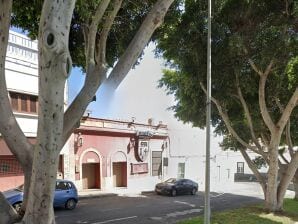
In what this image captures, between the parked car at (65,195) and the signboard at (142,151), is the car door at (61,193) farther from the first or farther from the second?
the signboard at (142,151)

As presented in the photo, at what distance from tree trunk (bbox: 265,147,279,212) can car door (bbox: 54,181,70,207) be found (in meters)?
8.68

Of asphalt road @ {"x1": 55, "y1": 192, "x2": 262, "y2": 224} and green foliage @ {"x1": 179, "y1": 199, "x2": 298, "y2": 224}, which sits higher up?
green foliage @ {"x1": 179, "y1": 199, "x2": 298, "y2": 224}

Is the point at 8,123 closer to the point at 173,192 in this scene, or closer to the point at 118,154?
the point at 173,192

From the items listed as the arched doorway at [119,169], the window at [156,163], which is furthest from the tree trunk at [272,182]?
the window at [156,163]

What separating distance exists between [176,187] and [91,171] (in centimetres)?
604

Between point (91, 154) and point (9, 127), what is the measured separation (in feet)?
73.2

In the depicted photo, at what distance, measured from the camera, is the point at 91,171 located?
28.4 meters

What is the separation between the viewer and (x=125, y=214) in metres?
17.5

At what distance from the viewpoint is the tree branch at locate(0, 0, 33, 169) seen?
5801 mm

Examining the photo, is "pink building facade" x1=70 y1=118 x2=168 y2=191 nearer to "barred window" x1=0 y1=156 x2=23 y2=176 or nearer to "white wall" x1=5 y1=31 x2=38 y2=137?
"white wall" x1=5 y1=31 x2=38 y2=137

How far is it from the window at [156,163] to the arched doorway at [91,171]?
721 cm

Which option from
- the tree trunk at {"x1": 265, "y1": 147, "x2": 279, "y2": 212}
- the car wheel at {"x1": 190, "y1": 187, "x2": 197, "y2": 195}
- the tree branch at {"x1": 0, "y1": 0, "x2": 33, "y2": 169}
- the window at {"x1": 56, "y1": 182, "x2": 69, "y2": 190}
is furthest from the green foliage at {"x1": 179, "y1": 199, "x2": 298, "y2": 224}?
the car wheel at {"x1": 190, "y1": 187, "x2": 197, "y2": 195}

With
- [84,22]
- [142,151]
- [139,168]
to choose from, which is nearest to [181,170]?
[142,151]

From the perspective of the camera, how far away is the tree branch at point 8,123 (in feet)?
19.0
